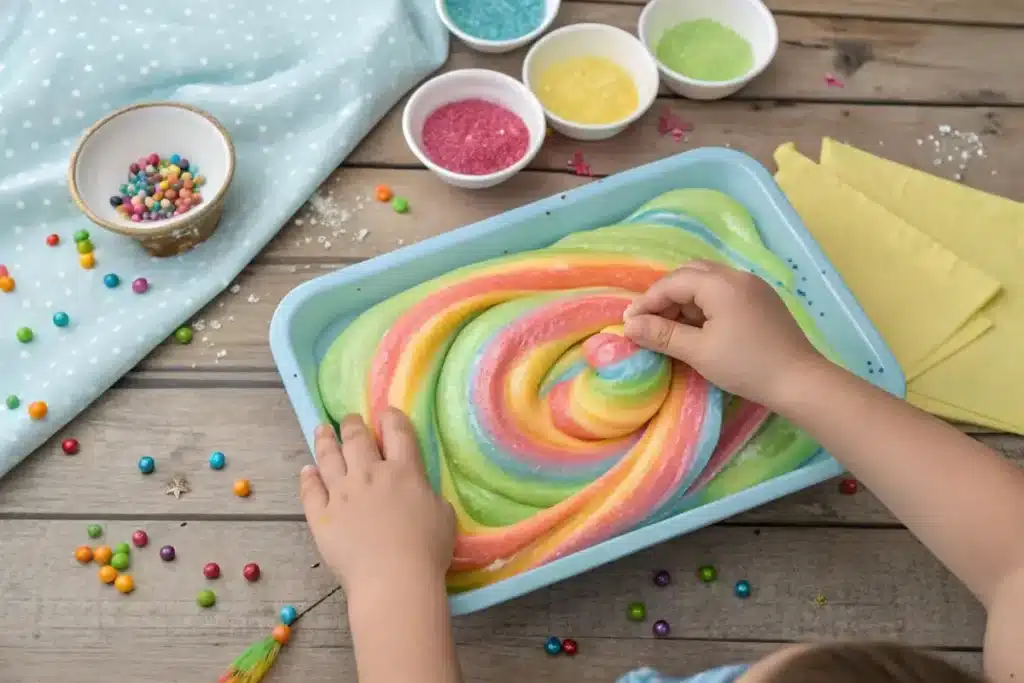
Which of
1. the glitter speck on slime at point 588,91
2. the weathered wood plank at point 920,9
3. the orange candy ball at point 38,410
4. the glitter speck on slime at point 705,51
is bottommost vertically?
the orange candy ball at point 38,410

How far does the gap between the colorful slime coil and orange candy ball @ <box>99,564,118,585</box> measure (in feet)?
0.77

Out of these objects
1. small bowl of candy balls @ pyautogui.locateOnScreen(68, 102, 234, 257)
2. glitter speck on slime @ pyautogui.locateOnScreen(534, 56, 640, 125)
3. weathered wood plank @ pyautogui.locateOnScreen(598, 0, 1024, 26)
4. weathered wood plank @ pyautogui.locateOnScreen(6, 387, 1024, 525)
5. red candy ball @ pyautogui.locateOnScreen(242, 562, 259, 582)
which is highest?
weathered wood plank @ pyautogui.locateOnScreen(598, 0, 1024, 26)

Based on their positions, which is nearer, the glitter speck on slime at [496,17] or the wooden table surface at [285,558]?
the wooden table surface at [285,558]

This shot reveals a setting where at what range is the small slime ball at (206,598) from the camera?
0.84 m

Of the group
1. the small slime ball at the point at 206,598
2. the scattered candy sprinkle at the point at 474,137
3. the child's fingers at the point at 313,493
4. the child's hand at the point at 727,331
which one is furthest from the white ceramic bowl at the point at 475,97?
the small slime ball at the point at 206,598

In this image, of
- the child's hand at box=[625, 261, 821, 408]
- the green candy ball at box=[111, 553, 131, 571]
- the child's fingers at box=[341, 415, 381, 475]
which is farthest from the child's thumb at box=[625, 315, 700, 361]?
the green candy ball at box=[111, 553, 131, 571]

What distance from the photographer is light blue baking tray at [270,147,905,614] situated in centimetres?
80

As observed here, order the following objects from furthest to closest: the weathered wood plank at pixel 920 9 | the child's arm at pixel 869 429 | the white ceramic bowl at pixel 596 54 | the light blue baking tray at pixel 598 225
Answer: the weathered wood plank at pixel 920 9 < the white ceramic bowl at pixel 596 54 < the light blue baking tray at pixel 598 225 < the child's arm at pixel 869 429

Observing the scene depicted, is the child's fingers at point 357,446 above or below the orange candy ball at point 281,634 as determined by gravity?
above

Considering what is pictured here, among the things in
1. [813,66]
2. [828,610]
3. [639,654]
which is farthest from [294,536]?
[813,66]

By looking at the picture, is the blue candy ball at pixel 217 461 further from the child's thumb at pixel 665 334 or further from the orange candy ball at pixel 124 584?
the child's thumb at pixel 665 334

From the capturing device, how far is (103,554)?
85 cm

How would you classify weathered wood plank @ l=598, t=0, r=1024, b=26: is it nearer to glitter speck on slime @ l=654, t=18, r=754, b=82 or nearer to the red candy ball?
glitter speck on slime @ l=654, t=18, r=754, b=82

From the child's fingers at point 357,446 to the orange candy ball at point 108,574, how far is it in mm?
239
